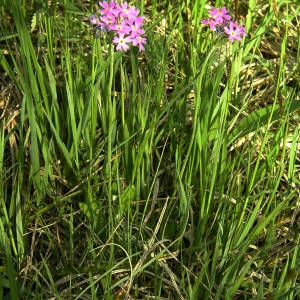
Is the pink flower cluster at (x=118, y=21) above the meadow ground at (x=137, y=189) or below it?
above

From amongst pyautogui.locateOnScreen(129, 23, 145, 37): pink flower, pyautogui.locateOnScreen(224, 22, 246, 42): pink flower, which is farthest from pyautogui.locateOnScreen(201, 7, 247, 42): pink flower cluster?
pyautogui.locateOnScreen(129, 23, 145, 37): pink flower

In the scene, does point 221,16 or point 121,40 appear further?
point 221,16

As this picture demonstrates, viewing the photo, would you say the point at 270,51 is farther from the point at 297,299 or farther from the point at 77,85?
the point at 297,299

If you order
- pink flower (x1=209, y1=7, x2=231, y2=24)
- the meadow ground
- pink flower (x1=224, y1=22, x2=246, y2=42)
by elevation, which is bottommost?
the meadow ground

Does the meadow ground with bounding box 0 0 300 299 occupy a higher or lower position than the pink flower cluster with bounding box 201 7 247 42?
lower

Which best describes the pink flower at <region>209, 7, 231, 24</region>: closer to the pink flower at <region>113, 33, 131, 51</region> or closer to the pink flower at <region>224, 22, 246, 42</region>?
the pink flower at <region>224, 22, 246, 42</region>

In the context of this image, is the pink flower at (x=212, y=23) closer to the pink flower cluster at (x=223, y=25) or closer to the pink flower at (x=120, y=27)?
the pink flower cluster at (x=223, y=25)

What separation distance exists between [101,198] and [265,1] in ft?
4.05

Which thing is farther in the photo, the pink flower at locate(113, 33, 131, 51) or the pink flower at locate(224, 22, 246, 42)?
the pink flower at locate(224, 22, 246, 42)

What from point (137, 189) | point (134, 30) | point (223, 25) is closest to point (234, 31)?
point (223, 25)

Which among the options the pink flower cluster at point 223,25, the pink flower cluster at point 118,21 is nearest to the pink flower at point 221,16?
the pink flower cluster at point 223,25

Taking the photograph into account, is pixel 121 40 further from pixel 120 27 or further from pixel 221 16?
pixel 221 16

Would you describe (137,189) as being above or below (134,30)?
below

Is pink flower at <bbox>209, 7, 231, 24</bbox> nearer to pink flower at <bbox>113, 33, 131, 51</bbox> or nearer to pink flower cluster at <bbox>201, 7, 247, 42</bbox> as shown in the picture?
pink flower cluster at <bbox>201, 7, 247, 42</bbox>
